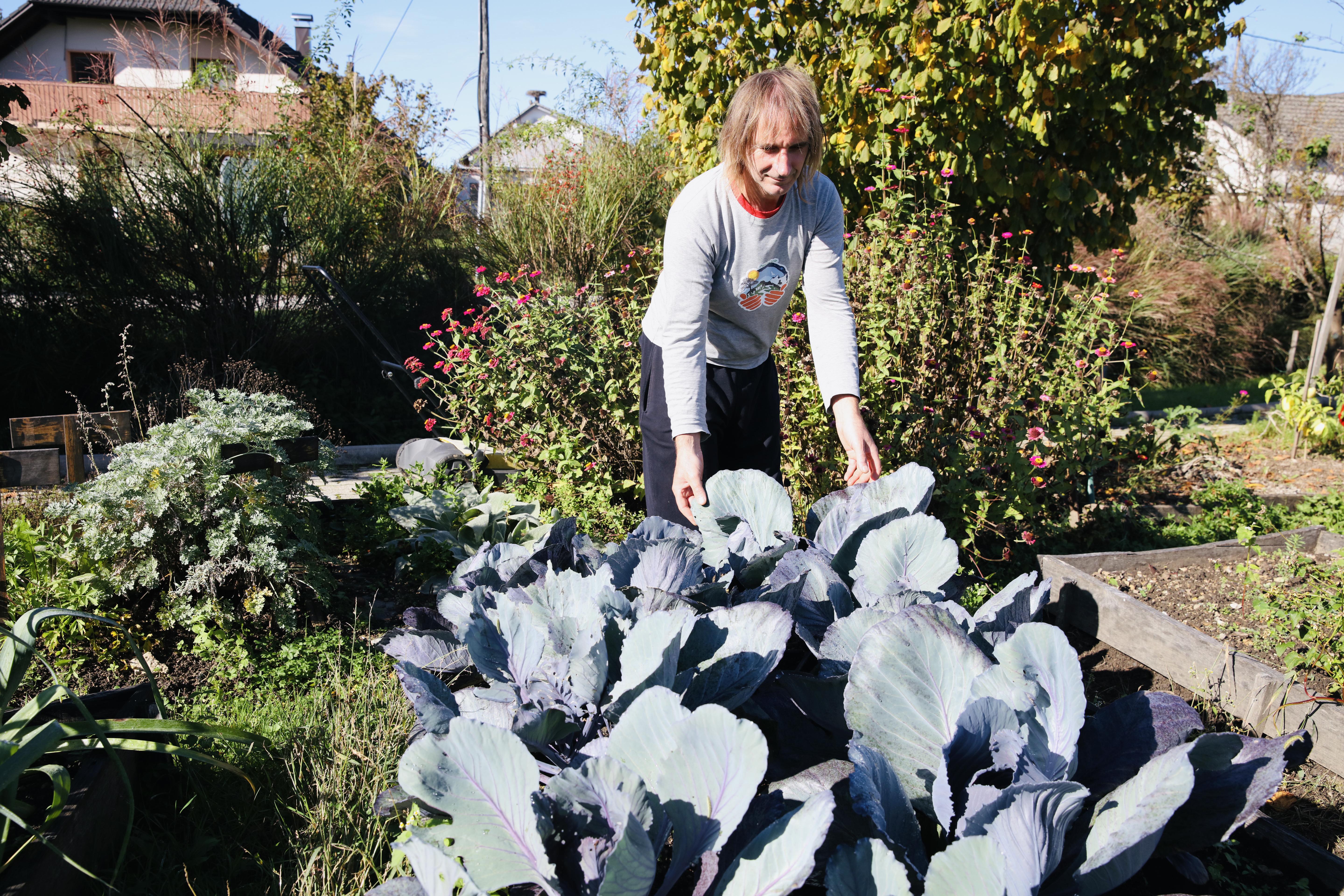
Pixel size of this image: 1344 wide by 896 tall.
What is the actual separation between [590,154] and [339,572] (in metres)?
5.99

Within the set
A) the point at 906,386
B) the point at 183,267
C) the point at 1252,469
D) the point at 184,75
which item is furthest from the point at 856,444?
the point at 184,75

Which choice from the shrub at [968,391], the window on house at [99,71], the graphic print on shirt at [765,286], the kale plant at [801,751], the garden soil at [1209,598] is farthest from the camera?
→ the window on house at [99,71]

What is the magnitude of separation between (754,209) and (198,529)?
2094mm

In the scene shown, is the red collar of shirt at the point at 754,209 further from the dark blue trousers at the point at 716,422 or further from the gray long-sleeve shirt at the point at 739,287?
the dark blue trousers at the point at 716,422

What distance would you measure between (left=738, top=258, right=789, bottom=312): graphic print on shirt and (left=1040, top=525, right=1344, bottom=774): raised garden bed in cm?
150

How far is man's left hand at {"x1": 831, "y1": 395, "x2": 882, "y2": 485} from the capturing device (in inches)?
78.9

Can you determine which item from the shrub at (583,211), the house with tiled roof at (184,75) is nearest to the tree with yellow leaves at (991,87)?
the shrub at (583,211)

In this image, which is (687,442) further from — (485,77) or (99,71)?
(485,77)

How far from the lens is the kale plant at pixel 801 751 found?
0.86 metres

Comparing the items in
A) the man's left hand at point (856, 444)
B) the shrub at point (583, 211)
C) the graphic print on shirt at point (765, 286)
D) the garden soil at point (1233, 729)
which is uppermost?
the shrub at point (583, 211)

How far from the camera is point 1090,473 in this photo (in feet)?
11.3

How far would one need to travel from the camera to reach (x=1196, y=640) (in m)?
2.45

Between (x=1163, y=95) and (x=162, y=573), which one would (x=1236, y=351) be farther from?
(x=162, y=573)

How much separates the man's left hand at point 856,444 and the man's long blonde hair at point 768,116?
0.60 meters
